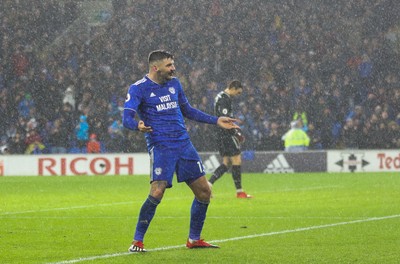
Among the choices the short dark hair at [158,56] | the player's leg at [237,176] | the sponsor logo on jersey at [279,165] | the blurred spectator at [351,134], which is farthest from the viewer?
the sponsor logo on jersey at [279,165]

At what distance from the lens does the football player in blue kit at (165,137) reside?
32.6 feet

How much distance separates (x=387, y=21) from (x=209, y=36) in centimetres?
636

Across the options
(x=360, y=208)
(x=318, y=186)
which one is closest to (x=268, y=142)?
(x=318, y=186)

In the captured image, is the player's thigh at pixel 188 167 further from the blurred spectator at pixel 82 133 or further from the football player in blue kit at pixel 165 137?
the blurred spectator at pixel 82 133

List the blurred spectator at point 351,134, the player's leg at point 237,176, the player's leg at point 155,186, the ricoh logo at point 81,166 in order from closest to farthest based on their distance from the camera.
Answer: the player's leg at point 155,186 → the player's leg at point 237,176 → the ricoh logo at point 81,166 → the blurred spectator at point 351,134

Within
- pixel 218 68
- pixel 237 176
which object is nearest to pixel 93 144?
pixel 218 68

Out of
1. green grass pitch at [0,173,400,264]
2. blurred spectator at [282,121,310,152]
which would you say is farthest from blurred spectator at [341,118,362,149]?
green grass pitch at [0,173,400,264]

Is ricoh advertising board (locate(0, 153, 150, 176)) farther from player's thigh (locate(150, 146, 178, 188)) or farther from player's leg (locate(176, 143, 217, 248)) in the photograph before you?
player's thigh (locate(150, 146, 178, 188))

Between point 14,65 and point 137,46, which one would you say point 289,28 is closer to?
point 137,46

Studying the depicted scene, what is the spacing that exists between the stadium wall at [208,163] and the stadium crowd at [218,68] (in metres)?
0.47

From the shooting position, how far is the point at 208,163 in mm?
30672

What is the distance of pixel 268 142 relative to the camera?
3122 centimetres

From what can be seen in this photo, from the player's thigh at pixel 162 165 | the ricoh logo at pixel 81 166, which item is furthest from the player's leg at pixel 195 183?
the ricoh logo at pixel 81 166

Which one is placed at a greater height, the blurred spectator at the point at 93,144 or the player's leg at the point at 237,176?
the blurred spectator at the point at 93,144
